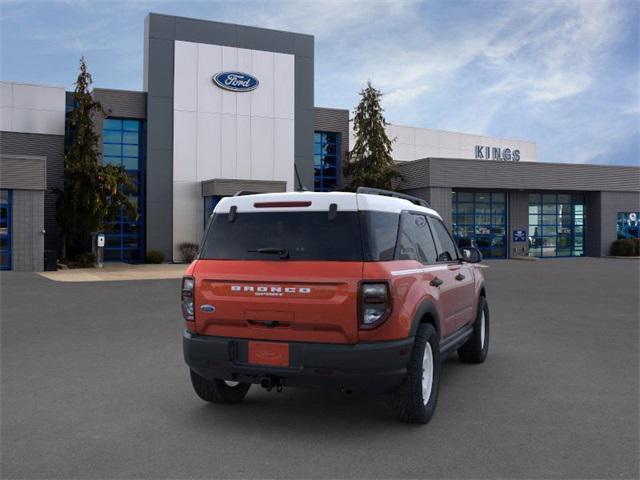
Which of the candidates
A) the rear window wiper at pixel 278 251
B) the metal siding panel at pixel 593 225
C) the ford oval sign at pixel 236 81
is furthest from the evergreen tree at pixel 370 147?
the rear window wiper at pixel 278 251

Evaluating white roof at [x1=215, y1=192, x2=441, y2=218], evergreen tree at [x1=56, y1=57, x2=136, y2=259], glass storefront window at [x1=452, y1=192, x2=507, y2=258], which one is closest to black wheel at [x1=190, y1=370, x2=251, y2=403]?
white roof at [x1=215, y1=192, x2=441, y2=218]

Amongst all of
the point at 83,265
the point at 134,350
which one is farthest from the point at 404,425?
the point at 83,265

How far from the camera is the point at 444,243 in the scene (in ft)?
21.7

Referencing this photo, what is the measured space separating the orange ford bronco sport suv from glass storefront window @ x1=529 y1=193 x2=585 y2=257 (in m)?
32.7

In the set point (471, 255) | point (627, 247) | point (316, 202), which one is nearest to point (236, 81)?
point (627, 247)

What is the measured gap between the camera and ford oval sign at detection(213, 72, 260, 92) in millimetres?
31531

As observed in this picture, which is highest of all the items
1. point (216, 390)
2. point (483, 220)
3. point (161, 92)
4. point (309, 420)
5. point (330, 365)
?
point (161, 92)

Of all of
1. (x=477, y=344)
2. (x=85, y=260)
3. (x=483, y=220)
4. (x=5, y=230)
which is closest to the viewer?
(x=477, y=344)

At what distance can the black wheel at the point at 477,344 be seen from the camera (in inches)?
285

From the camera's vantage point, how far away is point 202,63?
31500 mm

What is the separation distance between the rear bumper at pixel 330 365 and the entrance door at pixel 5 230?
888 inches

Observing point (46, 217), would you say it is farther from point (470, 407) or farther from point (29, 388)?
point (470, 407)

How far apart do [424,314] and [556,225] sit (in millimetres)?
33954

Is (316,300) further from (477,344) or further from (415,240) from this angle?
(477,344)
